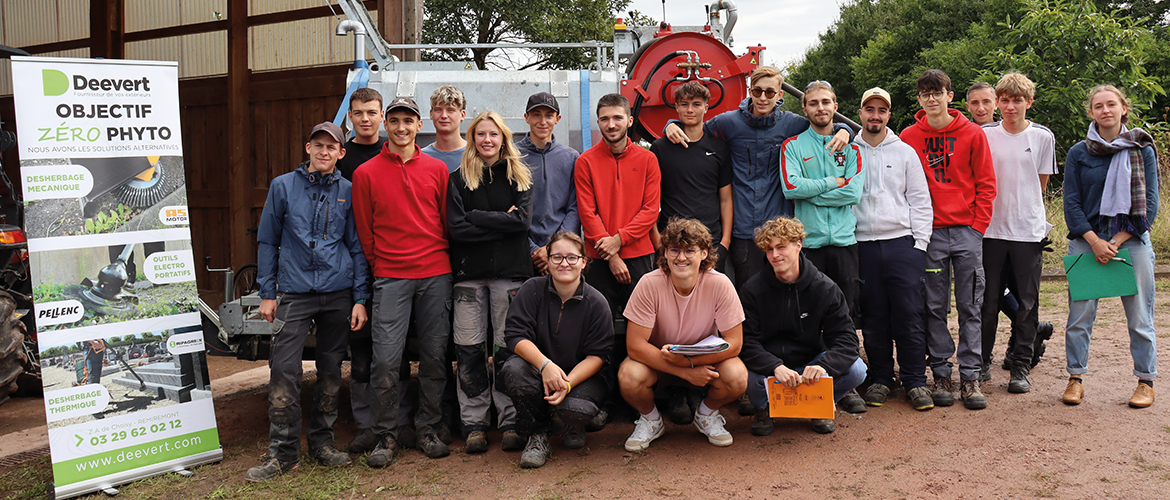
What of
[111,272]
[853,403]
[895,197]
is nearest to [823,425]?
[853,403]

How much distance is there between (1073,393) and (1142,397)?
1.14 ft

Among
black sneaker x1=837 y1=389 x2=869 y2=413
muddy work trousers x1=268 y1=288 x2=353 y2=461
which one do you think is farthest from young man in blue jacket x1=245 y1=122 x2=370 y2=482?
black sneaker x1=837 y1=389 x2=869 y2=413

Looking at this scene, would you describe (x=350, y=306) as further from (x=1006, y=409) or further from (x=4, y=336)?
(x=1006, y=409)

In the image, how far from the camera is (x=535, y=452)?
4141 mm

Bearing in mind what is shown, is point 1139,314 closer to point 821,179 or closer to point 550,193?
point 821,179

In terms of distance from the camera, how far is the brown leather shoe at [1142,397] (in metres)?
4.61

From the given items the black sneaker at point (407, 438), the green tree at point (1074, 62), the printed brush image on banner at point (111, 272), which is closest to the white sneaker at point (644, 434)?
the black sneaker at point (407, 438)

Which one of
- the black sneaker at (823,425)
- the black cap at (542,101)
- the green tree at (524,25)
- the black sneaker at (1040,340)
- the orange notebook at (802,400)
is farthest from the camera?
the green tree at (524,25)

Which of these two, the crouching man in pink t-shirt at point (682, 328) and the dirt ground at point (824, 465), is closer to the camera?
the dirt ground at point (824, 465)

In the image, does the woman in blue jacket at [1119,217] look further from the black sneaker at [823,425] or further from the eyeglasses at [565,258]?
the eyeglasses at [565,258]

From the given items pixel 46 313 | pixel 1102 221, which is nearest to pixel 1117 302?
pixel 1102 221

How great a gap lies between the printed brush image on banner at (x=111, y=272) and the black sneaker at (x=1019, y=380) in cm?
482

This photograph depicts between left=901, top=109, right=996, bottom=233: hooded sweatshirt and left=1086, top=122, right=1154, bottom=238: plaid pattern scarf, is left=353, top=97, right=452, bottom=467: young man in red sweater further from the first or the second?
left=1086, top=122, right=1154, bottom=238: plaid pattern scarf

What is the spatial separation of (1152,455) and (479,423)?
3.43 metres
